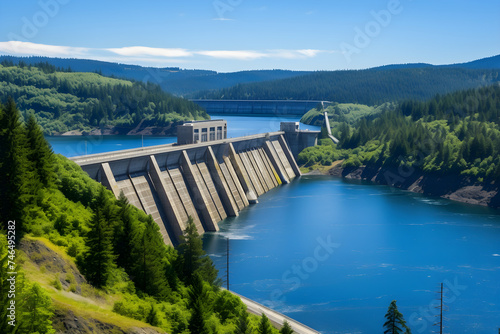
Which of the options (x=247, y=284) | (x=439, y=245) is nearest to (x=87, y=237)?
(x=247, y=284)

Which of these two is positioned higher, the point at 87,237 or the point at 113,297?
the point at 87,237

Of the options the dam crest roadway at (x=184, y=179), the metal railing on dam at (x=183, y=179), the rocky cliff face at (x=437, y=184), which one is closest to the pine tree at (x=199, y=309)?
the dam crest roadway at (x=184, y=179)

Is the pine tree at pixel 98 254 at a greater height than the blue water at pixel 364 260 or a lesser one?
greater

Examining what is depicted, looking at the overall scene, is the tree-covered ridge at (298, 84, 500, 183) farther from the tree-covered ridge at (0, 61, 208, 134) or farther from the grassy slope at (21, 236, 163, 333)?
the grassy slope at (21, 236, 163, 333)

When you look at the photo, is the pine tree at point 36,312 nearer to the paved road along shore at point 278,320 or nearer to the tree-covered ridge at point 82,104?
the paved road along shore at point 278,320

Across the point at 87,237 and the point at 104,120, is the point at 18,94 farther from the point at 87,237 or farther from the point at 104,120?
the point at 87,237

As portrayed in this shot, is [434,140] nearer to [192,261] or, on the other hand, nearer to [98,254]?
[192,261]

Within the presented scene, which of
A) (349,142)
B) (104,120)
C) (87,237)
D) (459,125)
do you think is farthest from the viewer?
(104,120)

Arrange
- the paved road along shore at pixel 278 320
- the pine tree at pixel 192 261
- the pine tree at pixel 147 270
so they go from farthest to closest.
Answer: the pine tree at pixel 192 261 → the paved road along shore at pixel 278 320 → the pine tree at pixel 147 270
